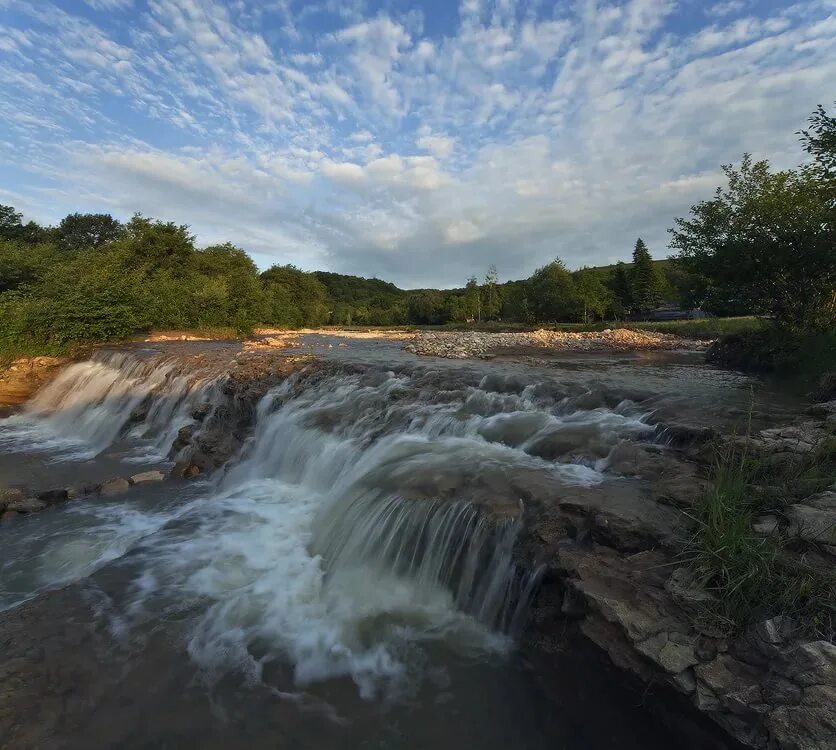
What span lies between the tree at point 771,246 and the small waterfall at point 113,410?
17.7 meters

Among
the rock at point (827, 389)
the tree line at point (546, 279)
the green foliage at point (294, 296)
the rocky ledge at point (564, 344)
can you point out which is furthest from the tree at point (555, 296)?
the rock at point (827, 389)

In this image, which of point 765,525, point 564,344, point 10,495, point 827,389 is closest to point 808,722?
point 765,525

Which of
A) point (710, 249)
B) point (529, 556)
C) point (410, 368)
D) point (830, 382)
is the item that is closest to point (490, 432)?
point (529, 556)

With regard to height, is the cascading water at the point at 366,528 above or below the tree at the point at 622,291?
below

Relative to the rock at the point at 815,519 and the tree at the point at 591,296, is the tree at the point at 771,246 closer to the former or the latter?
the rock at the point at 815,519

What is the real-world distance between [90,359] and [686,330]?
1556 inches

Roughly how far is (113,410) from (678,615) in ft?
50.6

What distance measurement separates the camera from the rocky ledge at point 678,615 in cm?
248

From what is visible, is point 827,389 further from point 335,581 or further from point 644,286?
point 644,286

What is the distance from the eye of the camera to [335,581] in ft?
18.2

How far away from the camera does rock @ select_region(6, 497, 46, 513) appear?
7.61 m

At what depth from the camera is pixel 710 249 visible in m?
16.7

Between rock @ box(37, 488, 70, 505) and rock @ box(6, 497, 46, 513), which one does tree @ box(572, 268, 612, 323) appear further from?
rock @ box(6, 497, 46, 513)

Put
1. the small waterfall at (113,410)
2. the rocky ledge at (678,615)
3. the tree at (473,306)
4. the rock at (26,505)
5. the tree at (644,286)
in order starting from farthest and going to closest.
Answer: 1. the tree at (473,306)
2. the tree at (644,286)
3. the small waterfall at (113,410)
4. the rock at (26,505)
5. the rocky ledge at (678,615)
